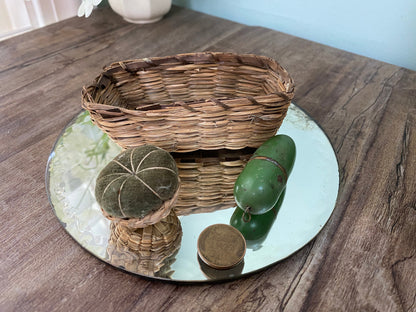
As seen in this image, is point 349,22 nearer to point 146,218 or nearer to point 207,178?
point 207,178

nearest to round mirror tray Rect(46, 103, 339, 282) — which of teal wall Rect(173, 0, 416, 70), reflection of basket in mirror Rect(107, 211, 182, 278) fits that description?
reflection of basket in mirror Rect(107, 211, 182, 278)

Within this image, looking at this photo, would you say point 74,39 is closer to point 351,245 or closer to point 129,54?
point 129,54

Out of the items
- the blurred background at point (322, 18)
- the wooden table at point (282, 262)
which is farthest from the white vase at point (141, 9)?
the blurred background at point (322, 18)

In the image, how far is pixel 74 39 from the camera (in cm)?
102

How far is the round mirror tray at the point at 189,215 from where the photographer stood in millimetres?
452

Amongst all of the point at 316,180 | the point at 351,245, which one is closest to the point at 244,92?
the point at 316,180

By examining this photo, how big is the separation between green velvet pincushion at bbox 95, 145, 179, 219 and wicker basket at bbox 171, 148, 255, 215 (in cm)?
10

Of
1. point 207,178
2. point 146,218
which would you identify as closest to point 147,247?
point 146,218

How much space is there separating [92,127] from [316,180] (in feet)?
1.40

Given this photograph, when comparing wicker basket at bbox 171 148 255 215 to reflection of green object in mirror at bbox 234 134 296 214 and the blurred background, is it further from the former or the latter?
the blurred background

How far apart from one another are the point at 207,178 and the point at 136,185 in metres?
0.19

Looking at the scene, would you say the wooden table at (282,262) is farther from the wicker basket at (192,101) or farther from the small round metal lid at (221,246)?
the wicker basket at (192,101)

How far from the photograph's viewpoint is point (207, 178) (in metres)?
0.59

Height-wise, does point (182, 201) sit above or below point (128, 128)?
below
